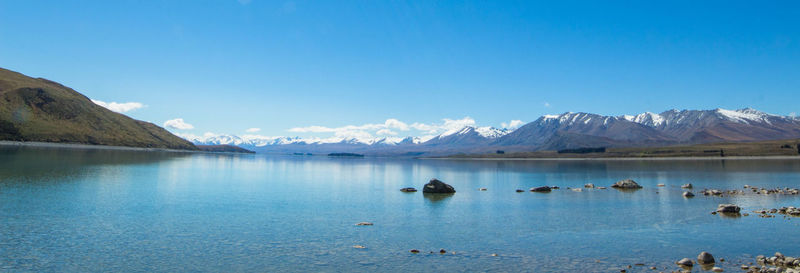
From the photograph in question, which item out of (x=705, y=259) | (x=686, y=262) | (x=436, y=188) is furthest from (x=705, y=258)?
(x=436, y=188)

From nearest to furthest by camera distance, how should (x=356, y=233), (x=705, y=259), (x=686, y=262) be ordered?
(x=686, y=262)
(x=705, y=259)
(x=356, y=233)

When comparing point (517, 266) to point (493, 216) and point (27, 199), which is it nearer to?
point (493, 216)

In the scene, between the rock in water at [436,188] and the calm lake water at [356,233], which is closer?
the calm lake water at [356,233]

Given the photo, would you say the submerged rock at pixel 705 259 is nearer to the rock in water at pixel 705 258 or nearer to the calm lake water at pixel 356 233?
the rock in water at pixel 705 258

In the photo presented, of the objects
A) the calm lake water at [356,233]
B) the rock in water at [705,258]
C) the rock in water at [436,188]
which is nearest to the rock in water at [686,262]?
the calm lake water at [356,233]

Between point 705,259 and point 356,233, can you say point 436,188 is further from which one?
point 705,259

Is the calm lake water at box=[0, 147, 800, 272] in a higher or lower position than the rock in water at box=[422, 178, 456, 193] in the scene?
lower

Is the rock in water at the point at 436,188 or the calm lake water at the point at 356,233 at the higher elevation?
the rock in water at the point at 436,188

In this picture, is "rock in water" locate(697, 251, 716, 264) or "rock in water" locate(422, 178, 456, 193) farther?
"rock in water" locate(422, 178, 456, 193)

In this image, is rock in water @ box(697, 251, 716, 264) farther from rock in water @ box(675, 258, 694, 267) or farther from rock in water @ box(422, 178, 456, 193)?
rock in water @ box(422, 178, 456, 193)

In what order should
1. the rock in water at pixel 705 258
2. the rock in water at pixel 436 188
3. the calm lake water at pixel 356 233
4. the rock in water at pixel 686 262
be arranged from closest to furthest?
the rock in water at pixel 686 262 < the calm lake water at pixel 356 233 < the rock in water at pixel 705 258 < the rock in water at pixel 436 188

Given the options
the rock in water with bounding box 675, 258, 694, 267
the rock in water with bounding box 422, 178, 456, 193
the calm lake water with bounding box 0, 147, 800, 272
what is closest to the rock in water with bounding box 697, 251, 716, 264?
the calm lake water with bounding box 0, 147, 800, 272

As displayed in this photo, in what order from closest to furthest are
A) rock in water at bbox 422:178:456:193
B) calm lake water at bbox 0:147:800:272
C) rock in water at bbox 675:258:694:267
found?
rock in water at bbox 675:258:694:267, calm lake water at bbox 0:147:800:272, rock in water at bbox 422:178:456:193

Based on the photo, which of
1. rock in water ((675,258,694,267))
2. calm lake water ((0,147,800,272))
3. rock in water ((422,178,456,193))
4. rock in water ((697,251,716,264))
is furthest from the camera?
rock in water ((422,178,456,193))
